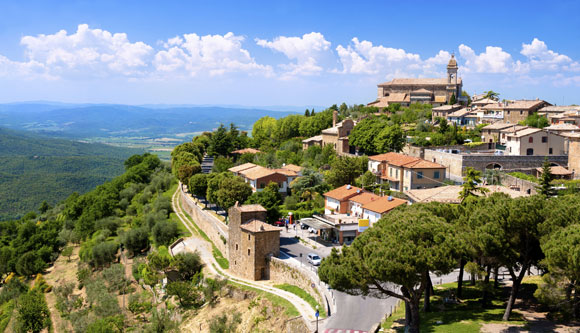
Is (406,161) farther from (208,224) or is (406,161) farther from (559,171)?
(208,224)

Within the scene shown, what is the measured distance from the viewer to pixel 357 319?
25297mm

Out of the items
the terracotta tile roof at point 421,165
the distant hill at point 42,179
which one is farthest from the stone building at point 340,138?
the distant hill at point 42,179

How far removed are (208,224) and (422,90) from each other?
205ft

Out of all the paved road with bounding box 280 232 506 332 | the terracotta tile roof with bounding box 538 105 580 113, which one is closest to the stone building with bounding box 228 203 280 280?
the paved road with bounding box 280 232 506 332

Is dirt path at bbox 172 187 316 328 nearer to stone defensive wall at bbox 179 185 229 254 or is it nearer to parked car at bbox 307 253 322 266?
stone defensive wall at bbox 179 185 229 254

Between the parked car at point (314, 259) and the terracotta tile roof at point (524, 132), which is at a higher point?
the terracotta tile roof at point (524, 132)

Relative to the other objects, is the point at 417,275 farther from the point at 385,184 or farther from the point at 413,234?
the point at 385,184

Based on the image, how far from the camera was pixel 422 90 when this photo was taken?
319 feet

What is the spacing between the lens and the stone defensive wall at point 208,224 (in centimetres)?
4404

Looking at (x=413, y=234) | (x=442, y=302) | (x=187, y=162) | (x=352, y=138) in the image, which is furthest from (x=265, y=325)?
(x=187, y=162)

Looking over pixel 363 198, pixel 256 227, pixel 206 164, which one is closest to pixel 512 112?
pixel 363 198

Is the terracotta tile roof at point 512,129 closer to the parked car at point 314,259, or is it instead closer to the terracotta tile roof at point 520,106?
the terracotta tile roof at point 520,106

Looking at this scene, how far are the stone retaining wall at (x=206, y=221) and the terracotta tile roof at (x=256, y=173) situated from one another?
678 cm

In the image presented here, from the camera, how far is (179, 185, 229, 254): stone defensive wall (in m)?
44.0
